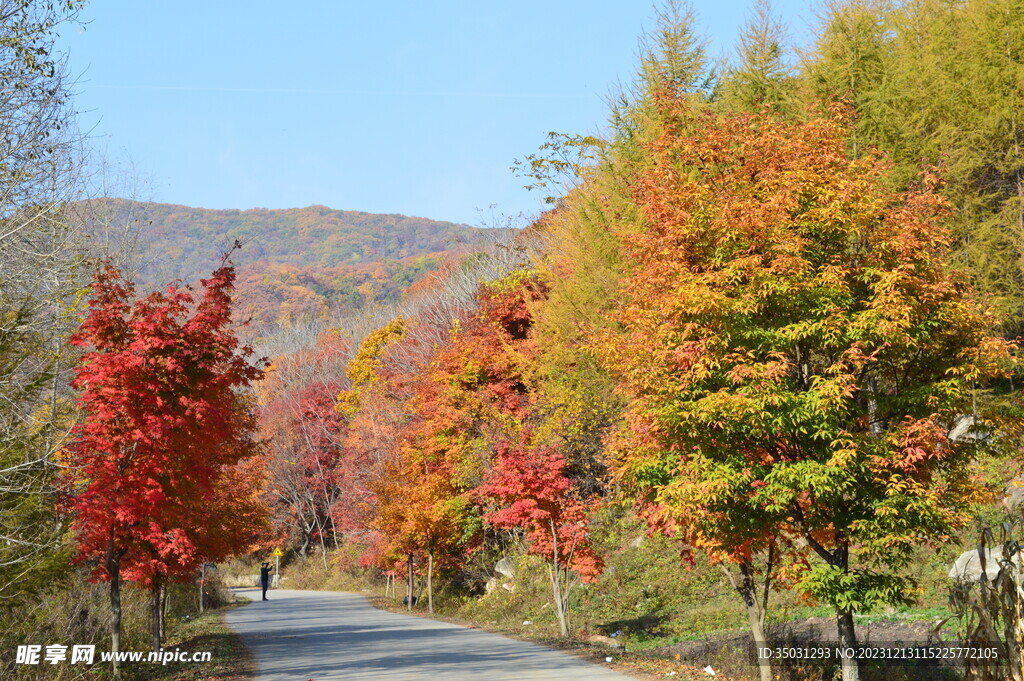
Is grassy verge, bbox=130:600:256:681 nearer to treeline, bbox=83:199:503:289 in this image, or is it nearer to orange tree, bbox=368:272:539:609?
orange tree, bbox=368:272:539:609

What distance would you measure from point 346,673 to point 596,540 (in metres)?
12.8

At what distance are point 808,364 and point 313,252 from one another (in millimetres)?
144809

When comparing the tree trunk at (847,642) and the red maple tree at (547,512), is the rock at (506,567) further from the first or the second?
the tree trunk at (847,642)

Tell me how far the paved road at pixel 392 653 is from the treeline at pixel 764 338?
8.29 feet

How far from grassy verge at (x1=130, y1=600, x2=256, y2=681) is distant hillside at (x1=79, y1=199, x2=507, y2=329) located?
33.7 metres

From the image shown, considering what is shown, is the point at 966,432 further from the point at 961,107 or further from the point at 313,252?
the point at 313,252

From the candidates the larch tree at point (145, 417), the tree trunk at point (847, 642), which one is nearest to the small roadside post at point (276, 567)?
the larch tree at point (145, 417)

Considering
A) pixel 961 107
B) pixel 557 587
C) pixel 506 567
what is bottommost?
pixel 506 567

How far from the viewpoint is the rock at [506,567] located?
27406mm

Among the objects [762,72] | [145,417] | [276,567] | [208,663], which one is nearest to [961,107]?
[762,72]

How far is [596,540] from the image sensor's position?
79.8ft

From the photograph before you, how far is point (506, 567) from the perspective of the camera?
1097 inches

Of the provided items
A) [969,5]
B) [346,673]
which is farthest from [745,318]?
[969,5]

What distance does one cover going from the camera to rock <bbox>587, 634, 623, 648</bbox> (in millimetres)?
16494
